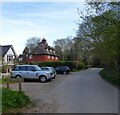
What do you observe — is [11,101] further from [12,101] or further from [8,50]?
[8,50]

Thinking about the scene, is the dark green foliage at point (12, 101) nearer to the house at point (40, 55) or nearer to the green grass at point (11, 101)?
the green grass at point (11, 101)

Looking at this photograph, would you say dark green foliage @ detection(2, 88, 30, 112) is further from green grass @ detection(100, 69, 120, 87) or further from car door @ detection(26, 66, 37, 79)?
car door @ detection(26, 66, 37, 79)

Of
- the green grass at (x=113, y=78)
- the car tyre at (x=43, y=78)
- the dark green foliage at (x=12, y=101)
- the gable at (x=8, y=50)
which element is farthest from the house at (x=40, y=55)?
the dark green foliage at (x=12, y=101)

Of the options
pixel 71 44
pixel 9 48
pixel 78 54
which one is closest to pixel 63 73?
pixel 9 48

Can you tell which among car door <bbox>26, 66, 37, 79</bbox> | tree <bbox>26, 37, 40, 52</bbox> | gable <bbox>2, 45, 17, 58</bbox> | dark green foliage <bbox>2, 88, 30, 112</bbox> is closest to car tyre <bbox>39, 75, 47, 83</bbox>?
car door <bbox>26, 66, 37, 79</bbox>

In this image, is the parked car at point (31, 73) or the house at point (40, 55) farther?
the house at point (40, 55)

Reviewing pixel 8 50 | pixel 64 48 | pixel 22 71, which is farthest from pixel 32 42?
pixel 22 71

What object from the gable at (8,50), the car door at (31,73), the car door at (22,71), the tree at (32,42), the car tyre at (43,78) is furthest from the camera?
the tree at (32,42)

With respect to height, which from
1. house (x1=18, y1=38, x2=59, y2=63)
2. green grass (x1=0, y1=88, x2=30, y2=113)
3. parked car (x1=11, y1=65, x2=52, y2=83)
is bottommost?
green grass (x1=0, y1=88, x2=30, y2=113)

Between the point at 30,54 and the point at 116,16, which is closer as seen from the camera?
the point at 116,16

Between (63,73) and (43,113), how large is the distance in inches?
1579

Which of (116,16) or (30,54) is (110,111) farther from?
(30,54)

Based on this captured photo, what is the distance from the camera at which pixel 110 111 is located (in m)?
11.0

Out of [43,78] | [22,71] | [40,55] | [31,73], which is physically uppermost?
[40,55]
